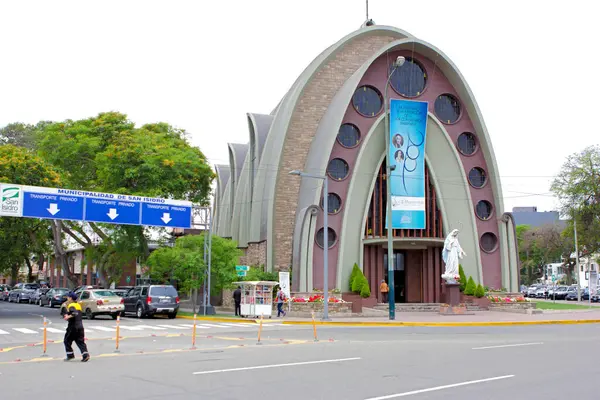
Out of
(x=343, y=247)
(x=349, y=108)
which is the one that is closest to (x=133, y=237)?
(x=343, y=247)

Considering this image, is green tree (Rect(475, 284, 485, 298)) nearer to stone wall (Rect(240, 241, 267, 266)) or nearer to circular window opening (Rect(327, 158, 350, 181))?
circular window opening (Rect(327, 158, 350, 181))

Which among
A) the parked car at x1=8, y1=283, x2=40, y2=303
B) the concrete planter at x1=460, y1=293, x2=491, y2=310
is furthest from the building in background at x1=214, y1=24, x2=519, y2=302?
the parked car at x1=8, y1=283, x2=40, y2=303

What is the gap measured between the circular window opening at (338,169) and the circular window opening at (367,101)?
3.45 m

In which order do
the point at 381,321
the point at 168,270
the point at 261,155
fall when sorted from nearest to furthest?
1. the point at 381,321
2. the point at 168,270
3. the point at 261,155

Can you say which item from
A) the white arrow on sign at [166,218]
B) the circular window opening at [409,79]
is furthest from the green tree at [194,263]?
the circular window opening at [409,79]

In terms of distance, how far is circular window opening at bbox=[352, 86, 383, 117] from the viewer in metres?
42.4

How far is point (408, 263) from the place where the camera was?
43094mm

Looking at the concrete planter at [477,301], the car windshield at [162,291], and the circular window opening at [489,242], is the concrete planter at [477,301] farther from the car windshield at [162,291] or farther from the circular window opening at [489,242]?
the car windshield at [162,291]

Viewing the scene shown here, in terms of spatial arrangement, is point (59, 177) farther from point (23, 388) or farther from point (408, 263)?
point (23, 388)

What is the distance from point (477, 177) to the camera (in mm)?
44312

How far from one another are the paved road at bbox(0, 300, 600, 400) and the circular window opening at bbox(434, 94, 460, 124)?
2693cm

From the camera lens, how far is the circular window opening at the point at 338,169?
4153cm

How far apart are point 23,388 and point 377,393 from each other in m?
5.70

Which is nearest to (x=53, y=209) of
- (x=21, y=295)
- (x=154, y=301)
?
(x=154, y=301)
